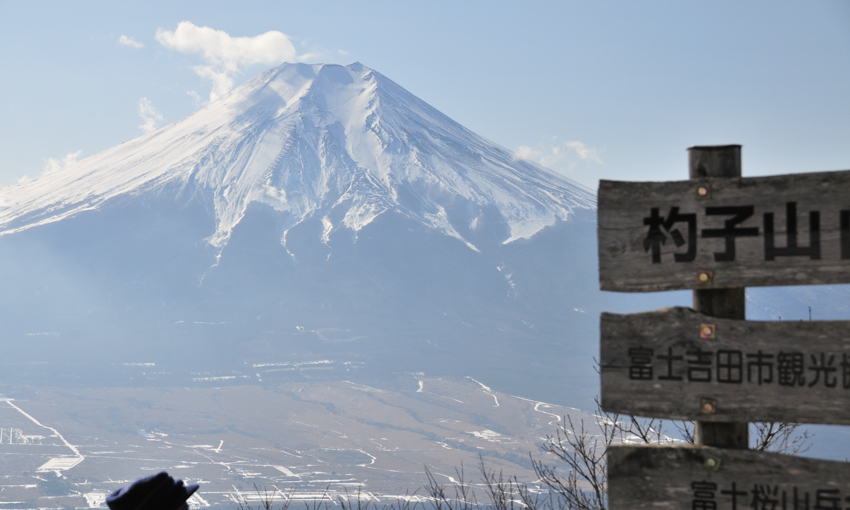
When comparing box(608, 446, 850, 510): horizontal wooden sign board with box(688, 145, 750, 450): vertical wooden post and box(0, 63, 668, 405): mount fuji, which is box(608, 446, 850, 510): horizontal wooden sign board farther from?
box(0, 63, 668, 405): mount fuji

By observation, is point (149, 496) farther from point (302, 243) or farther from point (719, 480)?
point (302, 243)

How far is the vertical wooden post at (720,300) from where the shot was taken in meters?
2.52

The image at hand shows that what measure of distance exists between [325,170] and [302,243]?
16.0 m

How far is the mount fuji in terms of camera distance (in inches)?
5320

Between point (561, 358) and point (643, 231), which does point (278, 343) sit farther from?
point (643, 231)

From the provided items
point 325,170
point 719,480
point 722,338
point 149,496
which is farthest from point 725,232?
point 325,170

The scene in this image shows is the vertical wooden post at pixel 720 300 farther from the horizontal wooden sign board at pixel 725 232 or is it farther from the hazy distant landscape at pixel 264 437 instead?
the hazy distant landscape at pixel 264 437

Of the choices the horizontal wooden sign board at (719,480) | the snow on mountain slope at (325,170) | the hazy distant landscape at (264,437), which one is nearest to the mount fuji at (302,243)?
Answer: the snow on mountain slope at (325,170)

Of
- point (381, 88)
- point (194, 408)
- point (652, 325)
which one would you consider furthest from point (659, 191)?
point (381, 88)

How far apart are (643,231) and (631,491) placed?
893 mm

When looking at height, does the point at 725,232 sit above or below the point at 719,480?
above

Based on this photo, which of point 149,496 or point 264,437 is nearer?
point 149,496

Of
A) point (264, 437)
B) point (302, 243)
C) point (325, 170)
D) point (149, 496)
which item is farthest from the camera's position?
point (325, 170)

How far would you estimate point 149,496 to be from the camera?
2469 mm
